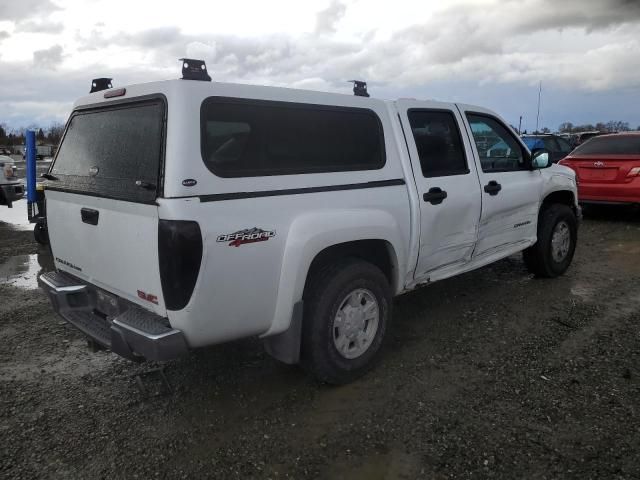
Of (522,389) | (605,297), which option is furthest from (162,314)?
(605,297)

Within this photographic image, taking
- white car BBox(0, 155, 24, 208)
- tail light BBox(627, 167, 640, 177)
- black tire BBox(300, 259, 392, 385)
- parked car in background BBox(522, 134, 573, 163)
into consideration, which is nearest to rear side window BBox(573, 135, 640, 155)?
tail light BBox(627, 167, 640, 177)

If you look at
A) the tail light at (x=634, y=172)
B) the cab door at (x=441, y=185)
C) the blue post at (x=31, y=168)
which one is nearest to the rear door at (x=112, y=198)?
the cab door at (x=441, y=185)

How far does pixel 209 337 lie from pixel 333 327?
0.85 meters

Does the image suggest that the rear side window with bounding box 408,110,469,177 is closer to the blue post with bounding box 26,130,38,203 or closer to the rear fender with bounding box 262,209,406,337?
the rear fender with bounding box 262,209,406,337

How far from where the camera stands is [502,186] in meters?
4.61

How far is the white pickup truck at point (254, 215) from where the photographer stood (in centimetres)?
263

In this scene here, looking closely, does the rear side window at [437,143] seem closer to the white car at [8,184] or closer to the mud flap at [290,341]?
the mud flap at [290,341]

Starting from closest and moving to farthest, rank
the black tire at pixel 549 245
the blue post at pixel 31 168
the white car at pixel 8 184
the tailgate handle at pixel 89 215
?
the tailgate handle at pixel 89 215 → the black tire at pixel 549 245 → the blue post at pixel 31 168 → the white car at pixel 8 184

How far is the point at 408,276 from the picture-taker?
3.86 meters

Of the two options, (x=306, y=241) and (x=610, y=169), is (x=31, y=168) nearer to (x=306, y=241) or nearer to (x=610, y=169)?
(x=306, y=241)

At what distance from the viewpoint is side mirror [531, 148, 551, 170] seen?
16.3 ft

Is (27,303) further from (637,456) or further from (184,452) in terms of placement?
(637,456)

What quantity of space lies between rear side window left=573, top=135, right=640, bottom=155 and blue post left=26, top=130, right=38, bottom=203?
29.9 feet

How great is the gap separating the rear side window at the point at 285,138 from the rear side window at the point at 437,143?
17.2 inches
